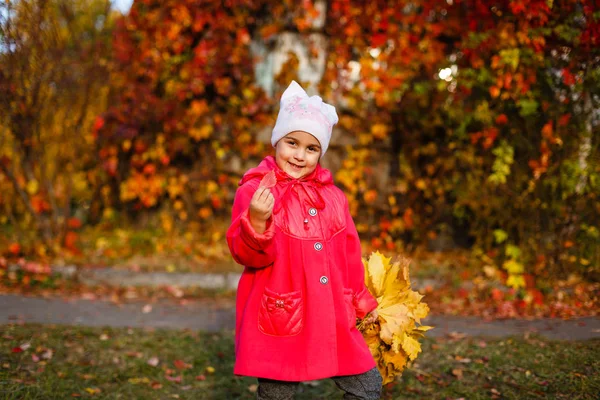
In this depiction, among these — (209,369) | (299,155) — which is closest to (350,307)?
(299,155)

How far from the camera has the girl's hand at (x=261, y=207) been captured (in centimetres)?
212

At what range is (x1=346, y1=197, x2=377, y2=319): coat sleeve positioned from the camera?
100 inches

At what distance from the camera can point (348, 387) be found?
2406mm

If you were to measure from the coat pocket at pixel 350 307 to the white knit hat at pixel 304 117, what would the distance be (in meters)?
0.61

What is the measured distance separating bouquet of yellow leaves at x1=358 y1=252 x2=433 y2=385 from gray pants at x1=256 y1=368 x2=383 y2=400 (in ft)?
0.66

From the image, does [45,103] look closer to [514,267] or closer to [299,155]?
[514,267]

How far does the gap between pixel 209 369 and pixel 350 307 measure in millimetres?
1826

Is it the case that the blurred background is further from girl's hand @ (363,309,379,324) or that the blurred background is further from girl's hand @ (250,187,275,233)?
girl's hand @ (250,187,275,233)

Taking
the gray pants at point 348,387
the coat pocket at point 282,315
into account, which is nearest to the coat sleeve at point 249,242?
the coat pocket at point 282,315

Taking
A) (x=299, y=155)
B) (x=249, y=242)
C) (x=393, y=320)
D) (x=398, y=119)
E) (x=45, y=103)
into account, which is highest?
(x=398, y=119)

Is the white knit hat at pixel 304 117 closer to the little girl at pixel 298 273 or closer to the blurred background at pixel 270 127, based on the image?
the little girl at pixel 298 273

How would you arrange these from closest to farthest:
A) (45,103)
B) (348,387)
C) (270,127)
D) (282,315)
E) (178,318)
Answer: (282,315) < (348,387) < (178,318) < (45,103) < (270,127)

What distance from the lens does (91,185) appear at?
8820 millimetres

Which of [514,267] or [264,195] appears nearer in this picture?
[264,195]
